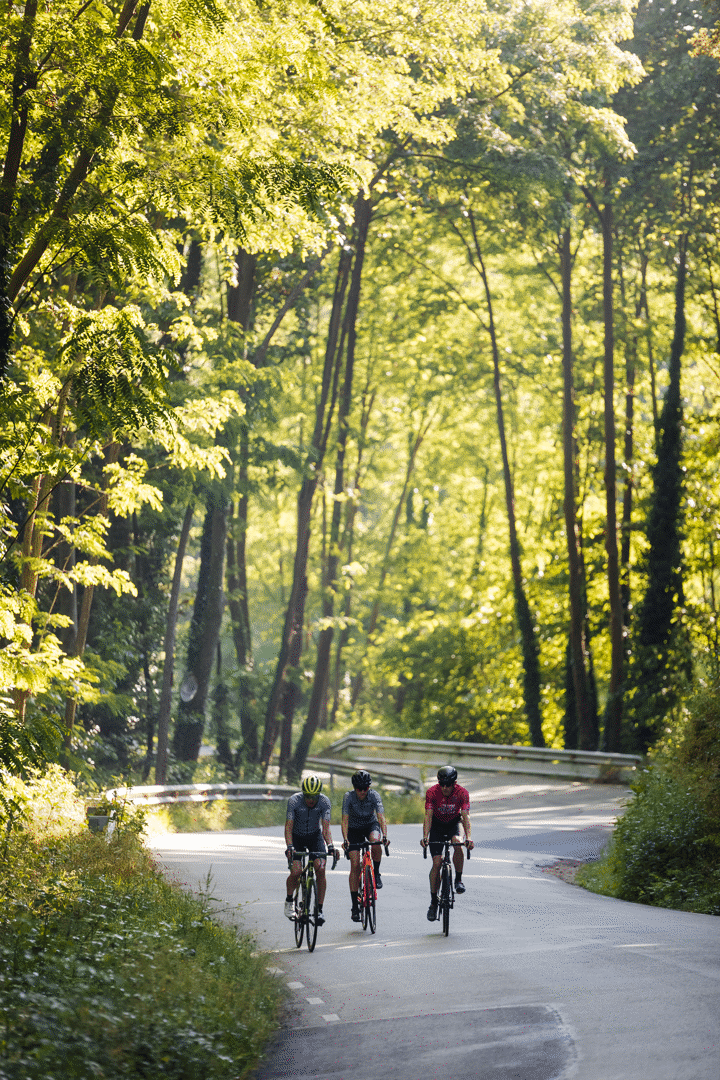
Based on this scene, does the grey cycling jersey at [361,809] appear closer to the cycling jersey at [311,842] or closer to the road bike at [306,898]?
the cycling jersey at [311,842]

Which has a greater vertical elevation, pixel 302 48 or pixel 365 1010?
pixel 302 48

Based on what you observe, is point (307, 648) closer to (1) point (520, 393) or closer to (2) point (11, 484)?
(1) point (520, 393)

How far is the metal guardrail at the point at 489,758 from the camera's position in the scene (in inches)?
1089

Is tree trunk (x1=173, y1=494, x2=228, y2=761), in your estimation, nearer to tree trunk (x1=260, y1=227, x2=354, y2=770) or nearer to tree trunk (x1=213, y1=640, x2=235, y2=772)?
tree trunk (x1=260, y1=227, x2=354, y2=770)

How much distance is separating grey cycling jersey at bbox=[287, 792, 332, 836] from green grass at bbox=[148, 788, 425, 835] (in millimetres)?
9133

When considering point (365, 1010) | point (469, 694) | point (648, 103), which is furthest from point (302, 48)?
point (469, 694)

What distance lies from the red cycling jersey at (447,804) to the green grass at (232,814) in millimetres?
9148

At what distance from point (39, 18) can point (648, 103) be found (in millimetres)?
21833

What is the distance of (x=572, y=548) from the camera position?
31281 mm

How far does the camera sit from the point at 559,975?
888 cm

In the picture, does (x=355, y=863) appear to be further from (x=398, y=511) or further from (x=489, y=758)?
(x=398, y=511)

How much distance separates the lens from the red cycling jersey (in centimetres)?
1145

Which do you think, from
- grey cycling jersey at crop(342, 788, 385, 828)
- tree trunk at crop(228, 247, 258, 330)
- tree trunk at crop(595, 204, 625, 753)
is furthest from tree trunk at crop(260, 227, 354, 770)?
grey cycling jersey at crop(342, 788, 385, 828)

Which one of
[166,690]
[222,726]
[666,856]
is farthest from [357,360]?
[666,856]
